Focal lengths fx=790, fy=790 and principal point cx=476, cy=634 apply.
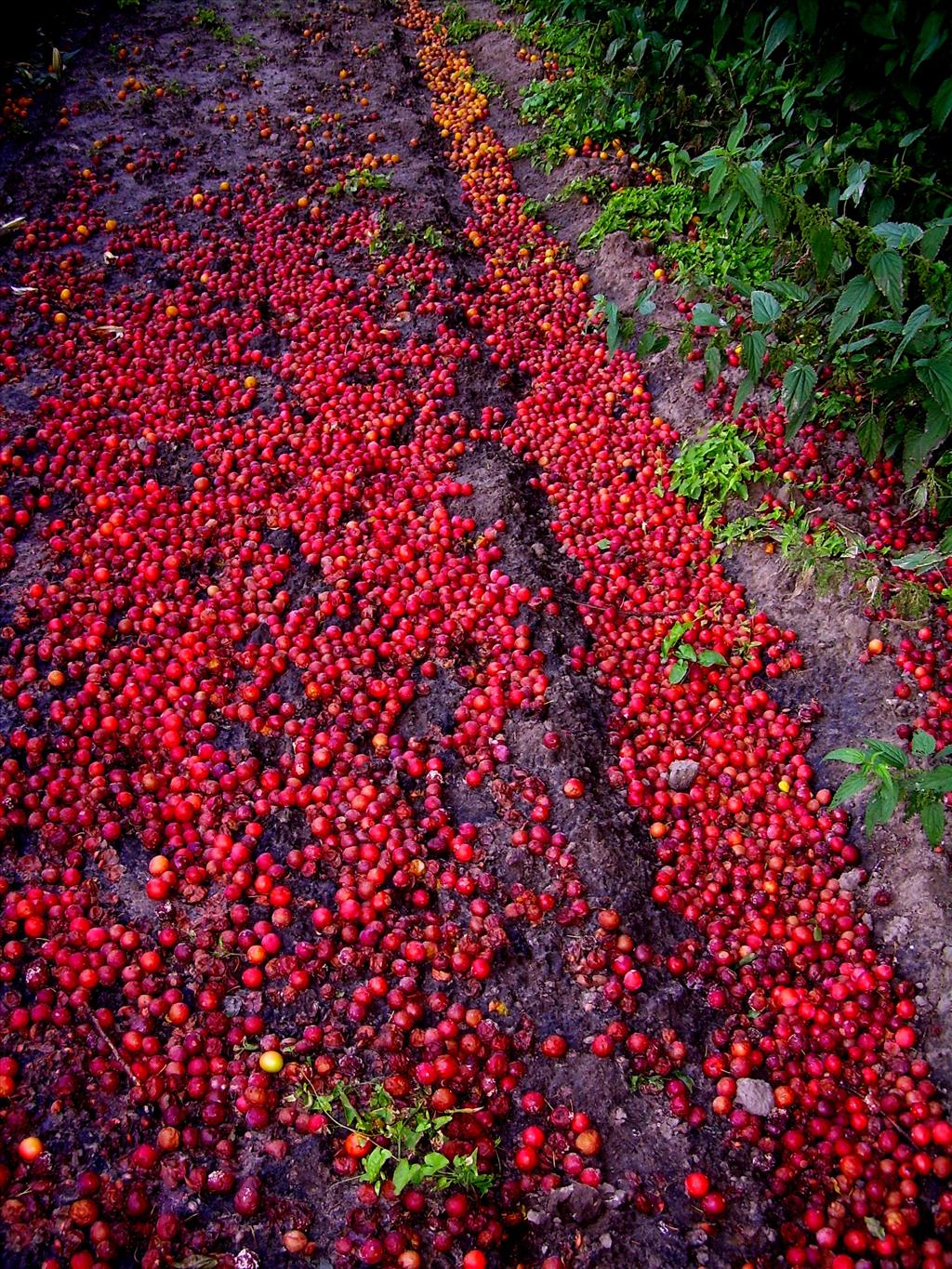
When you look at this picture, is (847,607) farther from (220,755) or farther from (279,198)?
(279,198)

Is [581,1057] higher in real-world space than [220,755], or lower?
lower

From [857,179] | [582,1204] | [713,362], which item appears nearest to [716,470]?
[713,362]

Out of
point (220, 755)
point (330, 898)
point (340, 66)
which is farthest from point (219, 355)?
point (340, 66)

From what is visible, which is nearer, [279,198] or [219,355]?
[219,355]

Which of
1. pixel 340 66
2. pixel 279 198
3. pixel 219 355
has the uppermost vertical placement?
pixel 340 66

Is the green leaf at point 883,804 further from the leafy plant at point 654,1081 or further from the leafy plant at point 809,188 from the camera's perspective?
the leafy plant at point 809,188

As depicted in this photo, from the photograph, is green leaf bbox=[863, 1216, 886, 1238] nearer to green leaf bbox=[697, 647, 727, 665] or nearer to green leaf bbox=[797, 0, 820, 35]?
green leaf bbox=[697, 647, 727, 665]

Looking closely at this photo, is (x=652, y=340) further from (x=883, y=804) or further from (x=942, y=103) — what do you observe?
(x=883, y=804)

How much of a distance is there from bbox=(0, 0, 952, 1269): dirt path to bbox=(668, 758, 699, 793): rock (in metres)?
0.05

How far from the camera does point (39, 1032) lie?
300 cm

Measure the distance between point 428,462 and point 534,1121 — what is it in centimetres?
383

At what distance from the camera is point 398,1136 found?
2.75 m

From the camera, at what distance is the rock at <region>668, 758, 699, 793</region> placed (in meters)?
3.91

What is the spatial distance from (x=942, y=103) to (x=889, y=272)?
202cm
